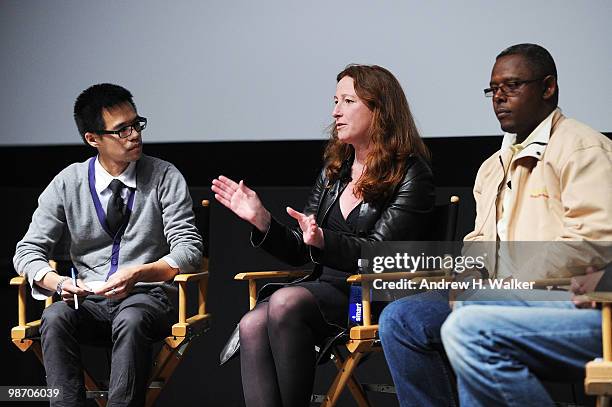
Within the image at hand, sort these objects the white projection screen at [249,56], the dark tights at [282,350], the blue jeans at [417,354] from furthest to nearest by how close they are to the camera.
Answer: the white projection screen at [249,56], the dark tights at [282,350], the blue jeans at [417,354]

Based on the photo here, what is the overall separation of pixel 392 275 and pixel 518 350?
0.85 metres

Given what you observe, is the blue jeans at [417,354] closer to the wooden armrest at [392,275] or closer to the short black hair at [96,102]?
the wooden armrest at [392,275]

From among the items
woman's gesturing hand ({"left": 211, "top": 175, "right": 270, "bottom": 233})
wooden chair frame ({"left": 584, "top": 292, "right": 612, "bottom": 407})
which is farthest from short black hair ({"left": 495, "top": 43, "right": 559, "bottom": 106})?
woman's gesturing hand ({"left": 211, "top": 175, "right": 270, "bottom": 233})

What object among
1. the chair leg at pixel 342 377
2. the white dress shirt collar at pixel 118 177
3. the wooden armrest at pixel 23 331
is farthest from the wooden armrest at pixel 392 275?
the wooden armrest at pixel 23 331

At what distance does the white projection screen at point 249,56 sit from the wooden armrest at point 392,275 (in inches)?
36.7

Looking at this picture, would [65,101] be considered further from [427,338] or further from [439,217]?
[427,338]

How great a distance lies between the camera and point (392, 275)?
327 cm

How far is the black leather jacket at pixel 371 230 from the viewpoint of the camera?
3217 millimetres

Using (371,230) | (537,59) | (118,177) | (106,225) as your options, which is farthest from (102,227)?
(537,59)

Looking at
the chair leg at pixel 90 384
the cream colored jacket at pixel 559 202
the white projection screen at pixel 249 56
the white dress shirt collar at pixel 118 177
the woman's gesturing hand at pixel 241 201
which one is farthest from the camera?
the white projection screen at pixel 249 56

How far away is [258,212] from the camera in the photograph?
10.5 ft

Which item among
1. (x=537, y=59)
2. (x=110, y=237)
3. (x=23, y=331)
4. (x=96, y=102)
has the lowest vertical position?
(x=23, y=331)

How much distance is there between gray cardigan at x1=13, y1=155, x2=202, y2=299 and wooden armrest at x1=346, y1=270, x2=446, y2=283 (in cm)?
68

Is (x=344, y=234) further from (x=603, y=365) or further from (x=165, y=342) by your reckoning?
(x=603, y=365)
